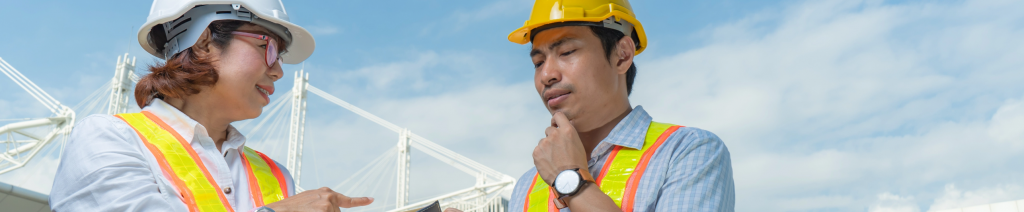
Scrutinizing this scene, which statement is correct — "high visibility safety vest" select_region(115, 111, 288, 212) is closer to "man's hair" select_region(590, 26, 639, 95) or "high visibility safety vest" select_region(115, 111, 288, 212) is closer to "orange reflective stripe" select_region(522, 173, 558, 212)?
"orange reflective stripe" select_region(522, 173, 558, 212)

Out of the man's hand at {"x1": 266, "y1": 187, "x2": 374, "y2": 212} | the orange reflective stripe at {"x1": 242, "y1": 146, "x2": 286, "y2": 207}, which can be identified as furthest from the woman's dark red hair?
the man's hand at {"x1": 266, "y1": 187, "x2": 374, "y2": 212}

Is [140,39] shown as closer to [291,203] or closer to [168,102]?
[168,102]

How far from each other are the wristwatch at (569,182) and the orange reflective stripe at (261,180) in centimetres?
123

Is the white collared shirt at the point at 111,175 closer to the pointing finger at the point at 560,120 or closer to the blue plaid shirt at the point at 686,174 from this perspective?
the pointing finger at the point at 560,120

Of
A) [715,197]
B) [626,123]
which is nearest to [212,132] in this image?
[626,123]

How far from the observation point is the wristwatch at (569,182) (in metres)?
2.20

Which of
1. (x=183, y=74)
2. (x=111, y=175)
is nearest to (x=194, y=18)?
(x=183, y=74)

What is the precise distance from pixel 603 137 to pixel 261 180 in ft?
4.67

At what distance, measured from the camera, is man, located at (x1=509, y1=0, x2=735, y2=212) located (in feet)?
7.34

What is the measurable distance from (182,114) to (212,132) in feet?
0.57

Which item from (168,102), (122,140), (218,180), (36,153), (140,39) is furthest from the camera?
(36,153)

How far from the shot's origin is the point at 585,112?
275 centimetres

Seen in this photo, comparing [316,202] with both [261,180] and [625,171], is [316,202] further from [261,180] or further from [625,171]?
[625,171]

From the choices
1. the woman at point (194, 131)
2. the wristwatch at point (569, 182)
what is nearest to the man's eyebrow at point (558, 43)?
the wristwatch at point (569, 182)
